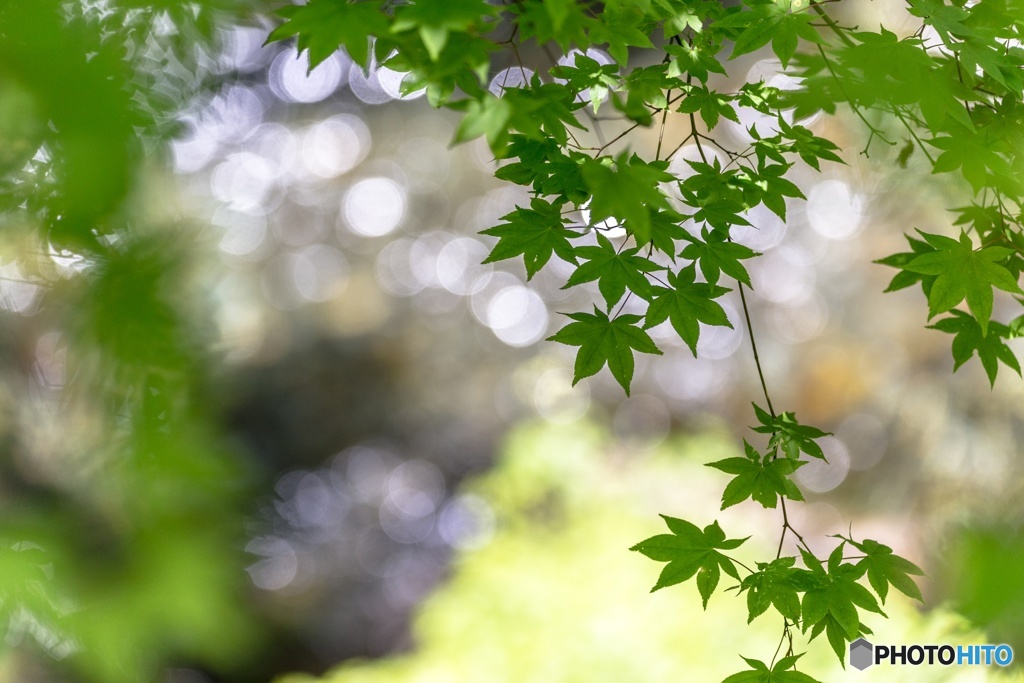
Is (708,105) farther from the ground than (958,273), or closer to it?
farther from the ground

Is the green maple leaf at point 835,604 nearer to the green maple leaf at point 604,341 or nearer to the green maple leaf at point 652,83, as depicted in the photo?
the green maple leaf at point 604,341

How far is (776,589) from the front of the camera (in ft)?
2.47

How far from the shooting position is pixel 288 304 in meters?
4.09

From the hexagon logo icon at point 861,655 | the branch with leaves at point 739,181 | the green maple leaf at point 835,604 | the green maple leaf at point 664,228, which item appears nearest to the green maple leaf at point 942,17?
the branch with leaves at point 739,181

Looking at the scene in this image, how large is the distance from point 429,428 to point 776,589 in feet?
11.6

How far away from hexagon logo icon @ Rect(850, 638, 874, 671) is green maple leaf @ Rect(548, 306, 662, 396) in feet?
3.83

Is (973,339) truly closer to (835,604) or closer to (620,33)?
(835,604)

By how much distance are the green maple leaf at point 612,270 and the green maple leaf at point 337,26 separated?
0.28m

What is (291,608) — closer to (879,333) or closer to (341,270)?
(341,270)

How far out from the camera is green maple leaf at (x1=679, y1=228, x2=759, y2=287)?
74 centimetres

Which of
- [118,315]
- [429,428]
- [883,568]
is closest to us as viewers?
[118,315]

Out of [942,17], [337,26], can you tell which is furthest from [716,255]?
[337,26]

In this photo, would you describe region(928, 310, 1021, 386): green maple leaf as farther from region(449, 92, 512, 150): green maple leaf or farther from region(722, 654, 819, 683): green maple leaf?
region(449, 92, 512, 150): green maple leaf

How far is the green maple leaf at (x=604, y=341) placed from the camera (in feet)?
2.51
